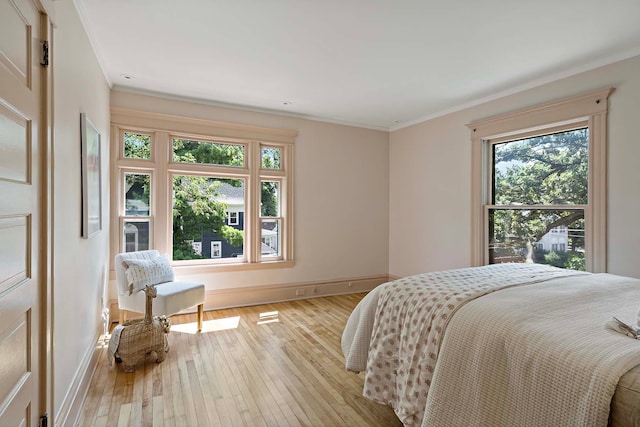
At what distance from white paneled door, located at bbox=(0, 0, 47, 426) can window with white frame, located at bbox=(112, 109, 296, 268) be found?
8.03ft

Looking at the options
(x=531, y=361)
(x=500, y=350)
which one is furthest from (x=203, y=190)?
(x=531, y=361)

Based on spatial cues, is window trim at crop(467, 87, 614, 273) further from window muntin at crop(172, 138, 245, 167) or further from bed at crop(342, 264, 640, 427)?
window muntin at crop(172, 138, 245, 167)

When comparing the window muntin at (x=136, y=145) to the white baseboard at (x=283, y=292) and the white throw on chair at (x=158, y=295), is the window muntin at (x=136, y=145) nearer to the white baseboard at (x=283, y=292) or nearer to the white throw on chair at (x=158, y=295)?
the white throw on chair at (x=158, y=295)

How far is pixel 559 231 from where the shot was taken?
324 centimetres

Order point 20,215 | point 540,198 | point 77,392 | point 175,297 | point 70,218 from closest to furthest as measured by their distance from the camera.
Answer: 1. point 20,215
2. point 70,218
3. point 77,392
4. point 175,297
5. point 540,198

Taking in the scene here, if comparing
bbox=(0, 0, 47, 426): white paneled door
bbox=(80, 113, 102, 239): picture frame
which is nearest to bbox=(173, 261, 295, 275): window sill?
bbox=(80, 113, 102, 239): picture frame

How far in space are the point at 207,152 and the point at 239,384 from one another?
9.14 feet

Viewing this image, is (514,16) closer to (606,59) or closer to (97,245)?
(606,59)

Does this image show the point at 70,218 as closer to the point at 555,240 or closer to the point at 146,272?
the point at 146,272

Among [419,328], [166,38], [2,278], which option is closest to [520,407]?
[419,328]

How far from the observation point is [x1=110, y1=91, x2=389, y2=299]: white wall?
4387 millimetres

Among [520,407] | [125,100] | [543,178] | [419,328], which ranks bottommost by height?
[520,407]

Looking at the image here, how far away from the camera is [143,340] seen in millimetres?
2602

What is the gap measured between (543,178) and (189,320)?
4148 mm
